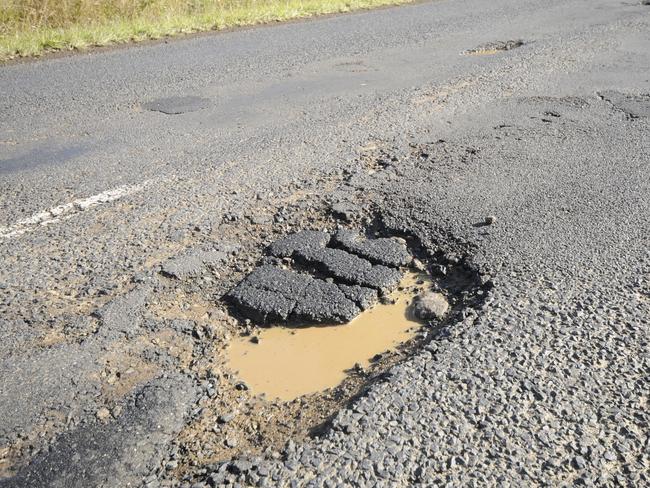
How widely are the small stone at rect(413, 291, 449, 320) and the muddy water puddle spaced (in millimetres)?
46

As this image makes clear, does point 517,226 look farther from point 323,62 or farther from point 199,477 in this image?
point 323,62

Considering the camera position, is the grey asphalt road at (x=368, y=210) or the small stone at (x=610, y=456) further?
the grey asphalt road at (x=368, y=210)

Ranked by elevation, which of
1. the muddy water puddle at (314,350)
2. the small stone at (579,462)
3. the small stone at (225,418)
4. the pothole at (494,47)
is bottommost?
the muddy water puddle at (314,350)

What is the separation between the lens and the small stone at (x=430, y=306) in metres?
3.18

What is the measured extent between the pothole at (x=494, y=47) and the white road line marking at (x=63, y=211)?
5163 millimetres

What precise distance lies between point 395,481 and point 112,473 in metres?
0.99

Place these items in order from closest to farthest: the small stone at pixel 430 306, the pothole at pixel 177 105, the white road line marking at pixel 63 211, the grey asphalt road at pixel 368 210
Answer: the grey asphalt road at pixel 368 210, the small stone at pixel 430 306, the white road line marking at pixel 63 211, the pothole at pixel 177 105

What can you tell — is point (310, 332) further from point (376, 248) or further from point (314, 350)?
point (376, 248)

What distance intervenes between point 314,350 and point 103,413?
0.99 metres

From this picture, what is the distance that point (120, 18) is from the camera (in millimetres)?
10156

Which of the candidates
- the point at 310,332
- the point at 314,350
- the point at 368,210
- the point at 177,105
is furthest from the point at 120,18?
the point at 314,350

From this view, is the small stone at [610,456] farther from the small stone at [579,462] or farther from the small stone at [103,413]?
the small stone at [103,413]

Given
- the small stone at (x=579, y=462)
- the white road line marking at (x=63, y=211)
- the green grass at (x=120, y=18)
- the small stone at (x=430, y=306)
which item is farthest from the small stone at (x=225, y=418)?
the green grass at (x=120, y=18)

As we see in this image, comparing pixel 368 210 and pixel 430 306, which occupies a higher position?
pixel 368 210
